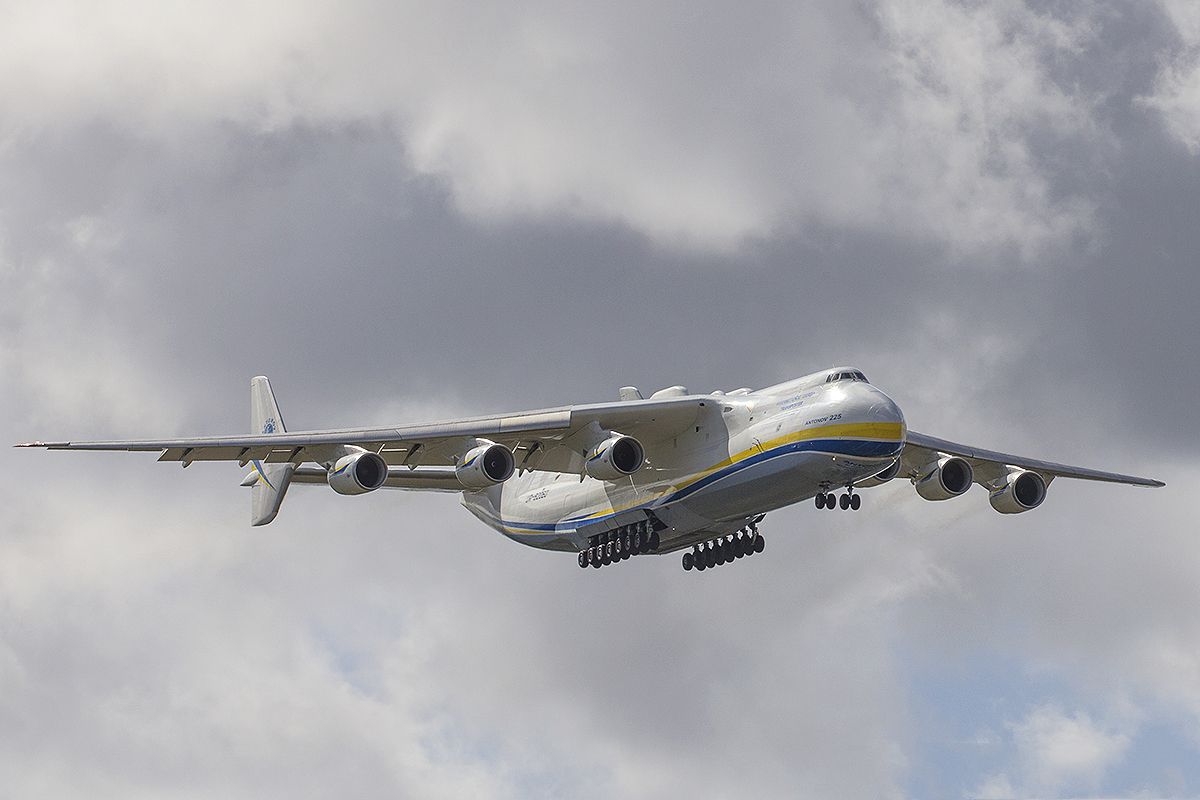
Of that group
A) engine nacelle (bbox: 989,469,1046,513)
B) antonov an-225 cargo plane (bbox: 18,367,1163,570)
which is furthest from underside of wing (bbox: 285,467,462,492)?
engine nacelle (bbox: 989,469,1046,513)

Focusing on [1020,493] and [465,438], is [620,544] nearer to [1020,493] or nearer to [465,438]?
[465,438]

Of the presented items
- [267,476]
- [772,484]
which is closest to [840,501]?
[772,484]

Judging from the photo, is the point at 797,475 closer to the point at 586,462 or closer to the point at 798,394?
the point at 798,394

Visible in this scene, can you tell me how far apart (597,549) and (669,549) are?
1389 mm

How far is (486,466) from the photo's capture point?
1267 inches

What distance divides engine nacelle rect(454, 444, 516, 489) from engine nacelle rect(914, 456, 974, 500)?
353 inches

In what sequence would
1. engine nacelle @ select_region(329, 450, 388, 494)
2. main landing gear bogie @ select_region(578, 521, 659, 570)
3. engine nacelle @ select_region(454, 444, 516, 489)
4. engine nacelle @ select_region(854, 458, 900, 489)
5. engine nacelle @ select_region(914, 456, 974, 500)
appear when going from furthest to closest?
engine nacelle @ select_region(914, 456, 974, 500) → main landing gear bogie @ select_region(578, 521, 659, 570) → engine nacelle @ select_region(854, 458, 900, 489) → engine nacelle @ select_region(454, 444, 516, 489) → engine nacelle @ select_region(329, 450, 388, 494)

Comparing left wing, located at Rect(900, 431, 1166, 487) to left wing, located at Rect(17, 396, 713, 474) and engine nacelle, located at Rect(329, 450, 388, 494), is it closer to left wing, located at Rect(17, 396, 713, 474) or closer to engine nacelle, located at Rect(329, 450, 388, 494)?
left wing, located at Rect(17, 396, 713, 474)

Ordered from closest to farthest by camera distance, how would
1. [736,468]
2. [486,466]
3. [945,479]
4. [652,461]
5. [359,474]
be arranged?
[359,474] → [486,466] → [736,468] → [652,461] → [945,479]

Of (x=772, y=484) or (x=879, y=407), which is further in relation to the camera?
(x=772, y=484)

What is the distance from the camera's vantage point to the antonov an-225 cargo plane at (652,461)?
103ft

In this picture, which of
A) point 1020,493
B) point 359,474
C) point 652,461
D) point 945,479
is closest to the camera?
point 359,474

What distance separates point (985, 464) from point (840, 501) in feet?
23.1

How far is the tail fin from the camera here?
36.3 m
